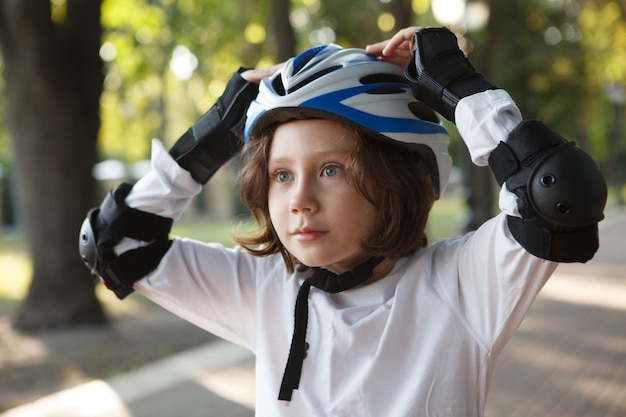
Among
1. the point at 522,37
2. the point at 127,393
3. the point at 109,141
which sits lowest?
the point at 109,141

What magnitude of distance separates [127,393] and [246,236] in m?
3.84

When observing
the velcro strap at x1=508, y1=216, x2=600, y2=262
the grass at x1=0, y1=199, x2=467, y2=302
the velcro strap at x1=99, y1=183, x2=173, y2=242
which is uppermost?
the velcro strap at x1=508, y1=216, x2=600, y2=262

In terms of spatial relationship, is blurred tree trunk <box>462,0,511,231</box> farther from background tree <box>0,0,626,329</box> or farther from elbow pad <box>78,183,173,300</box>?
elbow pad <box>78,183,173,300</box>

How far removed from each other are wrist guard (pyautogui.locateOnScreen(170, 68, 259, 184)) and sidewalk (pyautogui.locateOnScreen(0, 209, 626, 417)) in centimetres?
315

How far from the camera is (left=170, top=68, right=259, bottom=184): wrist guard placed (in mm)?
2414

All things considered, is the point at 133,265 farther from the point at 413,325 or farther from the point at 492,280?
the point at 492,280

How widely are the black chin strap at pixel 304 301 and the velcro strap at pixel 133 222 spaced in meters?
0.53

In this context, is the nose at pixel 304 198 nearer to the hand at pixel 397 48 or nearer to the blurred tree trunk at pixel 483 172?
the hand at pixel 397 48

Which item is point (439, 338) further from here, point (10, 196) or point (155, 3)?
point (10, 196)

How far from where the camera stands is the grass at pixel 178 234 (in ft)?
36.4

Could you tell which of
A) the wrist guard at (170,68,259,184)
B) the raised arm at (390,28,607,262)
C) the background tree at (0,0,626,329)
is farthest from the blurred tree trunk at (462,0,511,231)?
the raised arm at (390,28,607,262)

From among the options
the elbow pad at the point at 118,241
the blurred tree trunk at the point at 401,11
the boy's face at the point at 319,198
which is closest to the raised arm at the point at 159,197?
the elbow pad at the point at 118,241

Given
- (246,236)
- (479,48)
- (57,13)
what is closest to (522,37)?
(479,48)

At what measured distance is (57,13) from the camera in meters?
A: 9.84
